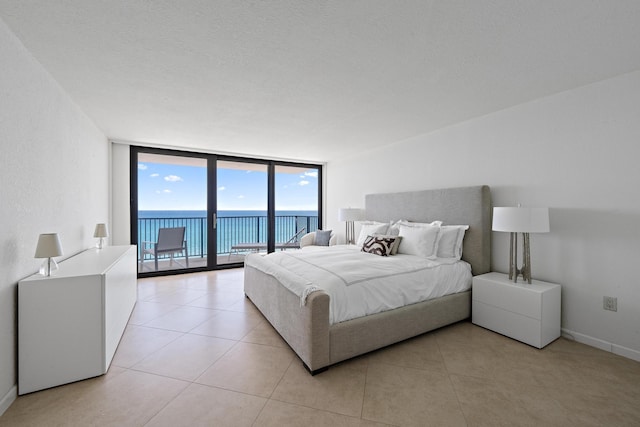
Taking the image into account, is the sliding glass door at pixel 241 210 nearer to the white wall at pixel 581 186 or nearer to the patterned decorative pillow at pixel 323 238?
the patterned decorative pillow at pixel 323 238

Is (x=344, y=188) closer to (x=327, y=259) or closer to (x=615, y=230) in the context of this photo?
(x=327, y=259)

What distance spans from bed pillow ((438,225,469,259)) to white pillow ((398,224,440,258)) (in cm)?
9

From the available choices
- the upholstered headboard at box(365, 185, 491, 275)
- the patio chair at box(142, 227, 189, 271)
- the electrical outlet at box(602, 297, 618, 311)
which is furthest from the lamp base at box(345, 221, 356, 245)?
the electrical outlet at box(602, 297, 618, 311)

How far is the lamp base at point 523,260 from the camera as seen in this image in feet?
8.55

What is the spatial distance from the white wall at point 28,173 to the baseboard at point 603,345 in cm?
445

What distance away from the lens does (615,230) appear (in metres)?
2.29

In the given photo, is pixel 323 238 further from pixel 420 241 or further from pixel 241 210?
pixel 241 210

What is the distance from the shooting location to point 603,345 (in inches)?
92.7

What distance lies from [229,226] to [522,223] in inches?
238

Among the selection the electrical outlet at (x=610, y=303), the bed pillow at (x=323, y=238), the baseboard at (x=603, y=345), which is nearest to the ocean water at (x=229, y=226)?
the bed pillow at (x=323, y=238)

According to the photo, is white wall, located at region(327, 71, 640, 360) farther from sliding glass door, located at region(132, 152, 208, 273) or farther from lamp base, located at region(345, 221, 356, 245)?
sliding glass door, located at region(132, 152, 208, 273)

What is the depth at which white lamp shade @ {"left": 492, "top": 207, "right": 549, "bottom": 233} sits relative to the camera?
7.92 ft

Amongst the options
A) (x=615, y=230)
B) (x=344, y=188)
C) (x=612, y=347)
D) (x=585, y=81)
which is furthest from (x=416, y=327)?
(x=344, y=188)

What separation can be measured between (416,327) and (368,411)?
1.09 m
